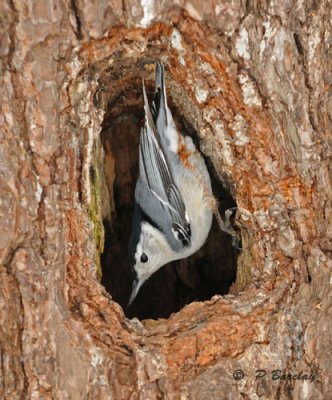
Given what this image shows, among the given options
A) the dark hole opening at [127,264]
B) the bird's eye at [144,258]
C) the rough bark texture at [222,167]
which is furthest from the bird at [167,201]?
the rough bark texture at [222,167]

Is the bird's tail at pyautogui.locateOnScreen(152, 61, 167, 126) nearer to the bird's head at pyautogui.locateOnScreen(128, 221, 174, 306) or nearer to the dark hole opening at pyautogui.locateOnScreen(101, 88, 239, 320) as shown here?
the dark hole opening at pyautogui.locateOnScreen(101, 88, 239, 320)

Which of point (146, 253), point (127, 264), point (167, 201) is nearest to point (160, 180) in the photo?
point (167, 201)

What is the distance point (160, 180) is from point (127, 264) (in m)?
0.59

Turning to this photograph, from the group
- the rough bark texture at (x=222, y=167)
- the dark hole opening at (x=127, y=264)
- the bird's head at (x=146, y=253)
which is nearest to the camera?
the rough bark texture at (x=222, y=167)

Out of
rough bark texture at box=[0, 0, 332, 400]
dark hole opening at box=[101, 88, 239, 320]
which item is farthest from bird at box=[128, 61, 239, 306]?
rough bark texture at box=[0, 0, 332, 400]

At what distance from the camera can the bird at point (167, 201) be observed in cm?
293

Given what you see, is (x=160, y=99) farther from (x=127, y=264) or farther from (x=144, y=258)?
(x=127, y=264)

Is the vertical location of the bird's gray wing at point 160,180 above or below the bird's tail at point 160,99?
below

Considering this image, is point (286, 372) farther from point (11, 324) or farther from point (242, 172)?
point (11, 324)

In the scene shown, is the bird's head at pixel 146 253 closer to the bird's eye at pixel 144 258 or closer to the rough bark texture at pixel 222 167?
the bird's eye at pixel 144 258

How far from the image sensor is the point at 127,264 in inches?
130

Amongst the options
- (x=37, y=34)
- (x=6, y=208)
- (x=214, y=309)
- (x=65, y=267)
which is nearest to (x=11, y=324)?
(x=65, y=267)

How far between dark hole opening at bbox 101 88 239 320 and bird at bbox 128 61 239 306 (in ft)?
0.44

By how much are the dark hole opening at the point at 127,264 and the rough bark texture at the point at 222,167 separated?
684mm
